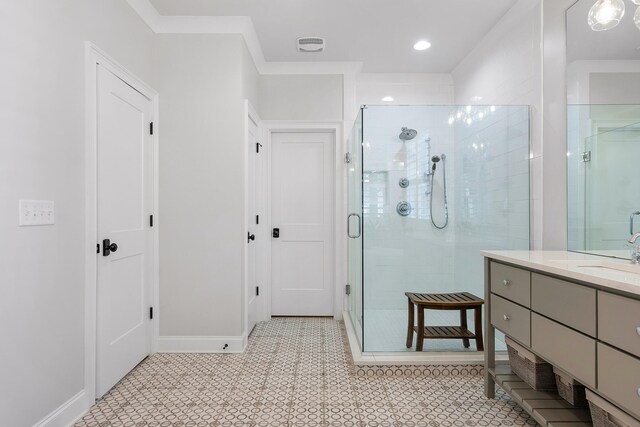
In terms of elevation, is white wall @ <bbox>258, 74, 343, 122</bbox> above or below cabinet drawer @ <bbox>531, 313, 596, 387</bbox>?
above

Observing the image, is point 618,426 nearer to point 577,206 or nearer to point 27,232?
point 577,206

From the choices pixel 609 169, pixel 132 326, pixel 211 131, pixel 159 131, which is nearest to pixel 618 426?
pixel 609 169

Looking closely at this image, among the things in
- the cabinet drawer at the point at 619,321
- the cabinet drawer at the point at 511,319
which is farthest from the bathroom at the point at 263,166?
the cabinet drawer at the point at 619,321

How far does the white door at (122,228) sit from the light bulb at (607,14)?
2.60m

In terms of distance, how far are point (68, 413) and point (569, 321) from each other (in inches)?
92.5

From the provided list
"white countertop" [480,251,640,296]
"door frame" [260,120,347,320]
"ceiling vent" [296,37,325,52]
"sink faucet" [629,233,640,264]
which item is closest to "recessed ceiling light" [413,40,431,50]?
"ceiling vent" [296,37,325,52]

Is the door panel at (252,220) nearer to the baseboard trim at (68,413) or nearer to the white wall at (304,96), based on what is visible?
the white wall at (304,96)

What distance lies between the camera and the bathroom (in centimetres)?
167

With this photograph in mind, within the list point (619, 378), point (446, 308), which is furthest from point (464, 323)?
point (619, 378)

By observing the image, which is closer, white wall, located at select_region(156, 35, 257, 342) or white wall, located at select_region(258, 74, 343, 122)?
white wall, located at select_region(156, 35, 257, 342)

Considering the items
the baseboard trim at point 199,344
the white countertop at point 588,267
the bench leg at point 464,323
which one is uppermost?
the white countertop at point 588,267

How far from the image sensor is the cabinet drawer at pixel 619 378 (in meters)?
1.14

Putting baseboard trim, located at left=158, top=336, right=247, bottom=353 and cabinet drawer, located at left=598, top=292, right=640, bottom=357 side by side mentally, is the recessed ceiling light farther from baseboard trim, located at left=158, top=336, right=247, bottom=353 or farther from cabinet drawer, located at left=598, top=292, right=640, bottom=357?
baseboard trim, located at left=158, top=336, right=247, bottom=353

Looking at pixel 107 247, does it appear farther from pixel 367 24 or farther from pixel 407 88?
pixel 407 88
